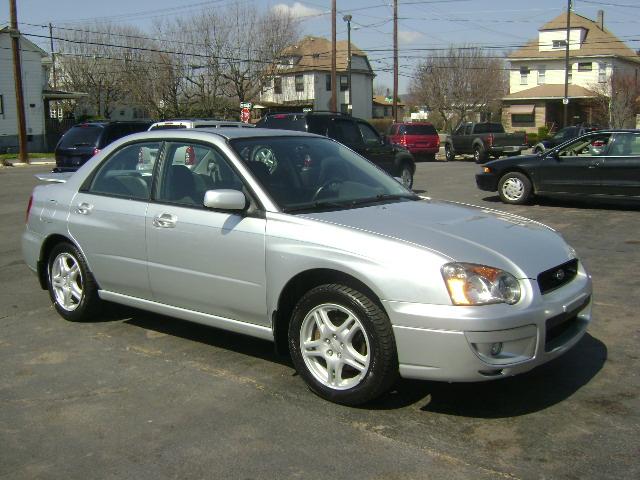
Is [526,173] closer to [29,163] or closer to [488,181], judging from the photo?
[488,181]

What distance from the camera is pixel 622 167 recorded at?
12.0 meters

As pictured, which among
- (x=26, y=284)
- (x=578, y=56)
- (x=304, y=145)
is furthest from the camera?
(x=578, y=56)

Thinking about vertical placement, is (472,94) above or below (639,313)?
above

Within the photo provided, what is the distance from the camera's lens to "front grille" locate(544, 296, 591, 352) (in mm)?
3906

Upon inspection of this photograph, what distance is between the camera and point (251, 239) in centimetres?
441

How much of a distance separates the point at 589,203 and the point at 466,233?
995 cm

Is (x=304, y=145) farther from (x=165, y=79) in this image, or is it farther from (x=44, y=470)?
(x=165, y=79)

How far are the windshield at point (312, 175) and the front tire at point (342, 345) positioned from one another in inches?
28.9

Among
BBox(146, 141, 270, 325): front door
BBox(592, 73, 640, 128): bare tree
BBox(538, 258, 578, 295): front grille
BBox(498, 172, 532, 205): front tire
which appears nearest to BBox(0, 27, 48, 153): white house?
BBox(592, 73, 640, 128): bare tree

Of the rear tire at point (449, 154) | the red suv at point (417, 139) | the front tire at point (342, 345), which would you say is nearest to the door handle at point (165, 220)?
the front tire at point (342, 345)

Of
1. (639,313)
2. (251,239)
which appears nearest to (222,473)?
(251,239)

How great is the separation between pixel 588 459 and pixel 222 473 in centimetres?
177

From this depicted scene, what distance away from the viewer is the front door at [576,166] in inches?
486

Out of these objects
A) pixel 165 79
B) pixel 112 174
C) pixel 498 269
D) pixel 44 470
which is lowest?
pixel 44 470
